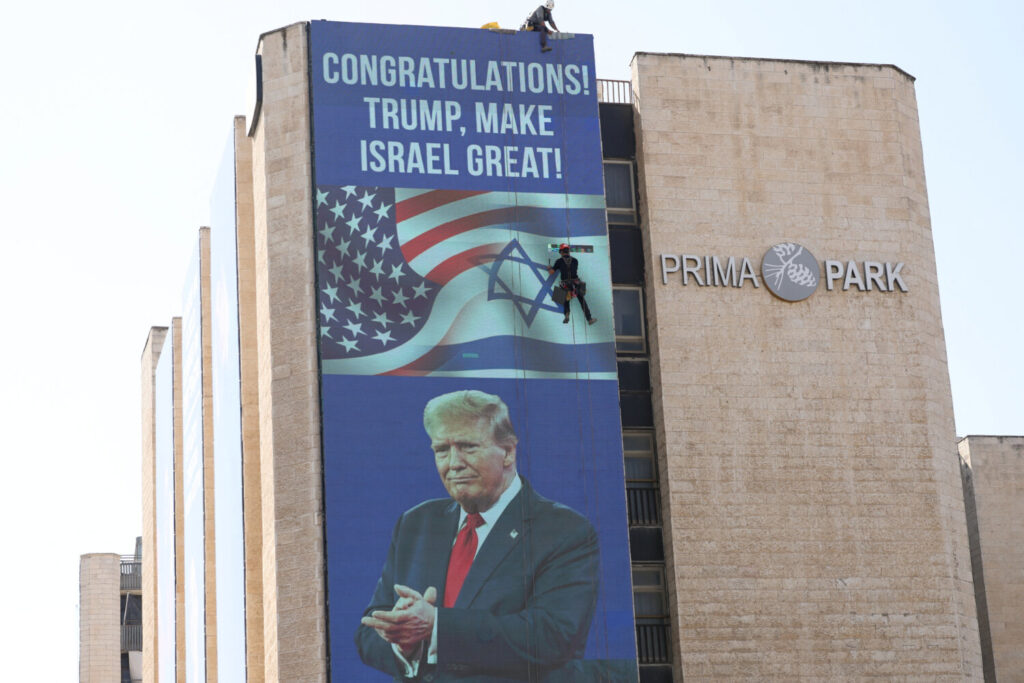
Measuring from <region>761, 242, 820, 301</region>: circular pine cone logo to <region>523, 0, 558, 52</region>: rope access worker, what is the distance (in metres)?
9.67

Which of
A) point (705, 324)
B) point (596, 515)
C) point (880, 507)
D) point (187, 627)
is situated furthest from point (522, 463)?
point (187, 627)

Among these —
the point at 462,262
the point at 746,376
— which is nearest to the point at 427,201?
the point at 462,262

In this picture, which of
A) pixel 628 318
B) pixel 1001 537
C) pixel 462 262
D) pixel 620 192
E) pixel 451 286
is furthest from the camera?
pixel 1001 537

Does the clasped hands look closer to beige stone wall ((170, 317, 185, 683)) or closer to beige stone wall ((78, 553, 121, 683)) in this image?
beige stone wall ((170, 317, 185, 683))

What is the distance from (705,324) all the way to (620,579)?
875 cm

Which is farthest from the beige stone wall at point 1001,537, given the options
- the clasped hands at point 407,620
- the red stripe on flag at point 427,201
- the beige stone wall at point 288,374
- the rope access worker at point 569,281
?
the beige stone wall at point 288,374

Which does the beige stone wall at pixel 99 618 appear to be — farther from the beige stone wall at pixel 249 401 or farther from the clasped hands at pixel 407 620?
the clasped hands at pixel 407 620

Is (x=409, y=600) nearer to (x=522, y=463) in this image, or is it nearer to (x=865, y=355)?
(x=522, y=463)

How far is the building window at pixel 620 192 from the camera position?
58.3m

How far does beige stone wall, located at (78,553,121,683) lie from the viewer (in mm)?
97062

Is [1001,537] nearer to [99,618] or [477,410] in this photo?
[477,410]

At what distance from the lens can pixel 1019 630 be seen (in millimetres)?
69875

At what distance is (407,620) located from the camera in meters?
51.8

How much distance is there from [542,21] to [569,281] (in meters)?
8.90
